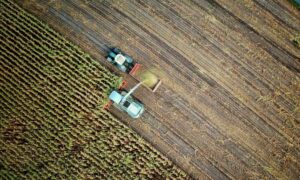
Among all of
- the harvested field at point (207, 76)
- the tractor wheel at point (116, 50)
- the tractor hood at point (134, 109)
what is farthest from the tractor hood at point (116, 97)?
the tractor wheel at point (116, 50)

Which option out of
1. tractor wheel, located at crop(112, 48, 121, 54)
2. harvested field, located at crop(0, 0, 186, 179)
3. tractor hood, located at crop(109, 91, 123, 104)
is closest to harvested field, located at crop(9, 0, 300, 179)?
tractor wheel, located at crop(112, 48, 121, 54)

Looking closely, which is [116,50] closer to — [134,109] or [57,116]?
[134,109]

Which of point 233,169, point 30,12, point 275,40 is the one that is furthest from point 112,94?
point 275,40

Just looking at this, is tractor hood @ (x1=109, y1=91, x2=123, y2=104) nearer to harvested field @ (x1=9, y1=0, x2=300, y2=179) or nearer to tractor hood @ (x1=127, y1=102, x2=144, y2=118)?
tractor hood @ (x1=127, y1=102, x2=144, y2=118)

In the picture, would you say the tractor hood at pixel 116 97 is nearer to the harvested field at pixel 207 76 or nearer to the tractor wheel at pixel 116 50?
the harvested field at pixel 207 76

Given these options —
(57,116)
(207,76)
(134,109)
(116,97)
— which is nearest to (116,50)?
(116,97)

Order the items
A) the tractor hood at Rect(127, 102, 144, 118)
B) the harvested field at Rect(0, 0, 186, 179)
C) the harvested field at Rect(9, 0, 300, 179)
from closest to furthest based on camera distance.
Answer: the tractor hood at Rect(127, 102, 144, 118) < the harvested field at Rect(0, 0, 186, 179) < the harvested field at Rect(9, 0, 300, 179)
